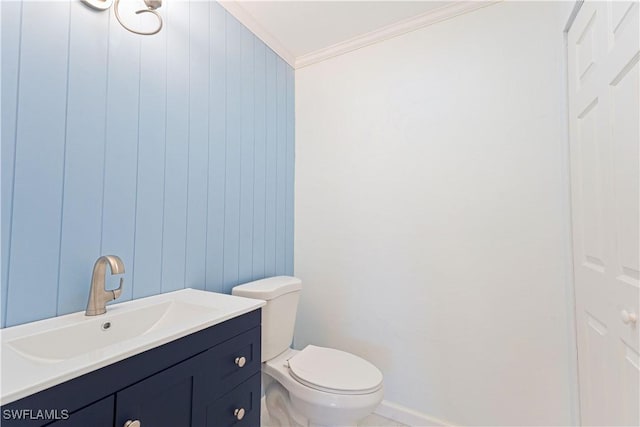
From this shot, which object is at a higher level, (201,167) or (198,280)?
(201,167)

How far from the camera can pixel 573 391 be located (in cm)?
128

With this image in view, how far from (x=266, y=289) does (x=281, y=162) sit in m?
0.89

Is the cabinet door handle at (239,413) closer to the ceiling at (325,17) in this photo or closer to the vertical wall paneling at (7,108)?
the vertical wall paneling at (7,108)

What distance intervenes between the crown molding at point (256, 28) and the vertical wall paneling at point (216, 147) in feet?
0.22

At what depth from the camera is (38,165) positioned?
88 centimetres

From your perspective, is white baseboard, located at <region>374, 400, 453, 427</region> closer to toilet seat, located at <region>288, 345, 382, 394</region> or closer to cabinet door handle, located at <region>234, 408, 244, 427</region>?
toilet seat, located at <region>288, 345, 382, 394</region>

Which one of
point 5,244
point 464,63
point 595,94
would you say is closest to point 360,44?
point 464,63

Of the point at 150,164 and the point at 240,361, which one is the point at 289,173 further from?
the point at 240,361

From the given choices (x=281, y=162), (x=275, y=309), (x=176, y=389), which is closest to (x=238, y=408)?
(x=176, y=389)

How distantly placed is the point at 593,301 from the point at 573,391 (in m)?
0.51

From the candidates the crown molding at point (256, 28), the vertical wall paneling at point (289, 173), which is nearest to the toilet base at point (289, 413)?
the vertical wall paneling at point (289, 173)

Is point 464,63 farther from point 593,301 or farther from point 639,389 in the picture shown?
point 639,389

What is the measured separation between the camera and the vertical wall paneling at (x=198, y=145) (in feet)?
4.42

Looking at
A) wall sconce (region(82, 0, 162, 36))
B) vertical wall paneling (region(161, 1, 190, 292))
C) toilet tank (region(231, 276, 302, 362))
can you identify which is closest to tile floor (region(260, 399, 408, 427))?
toilet tank (region(231, 276, 302, 362))
